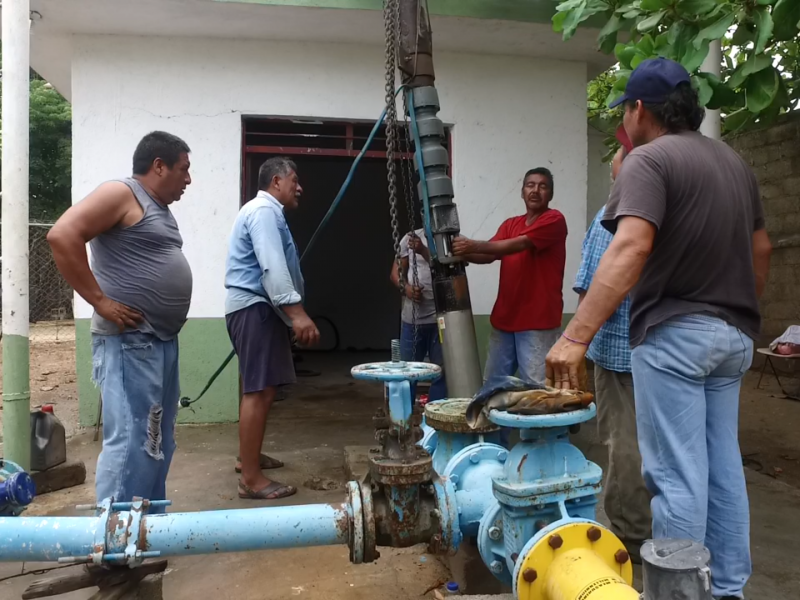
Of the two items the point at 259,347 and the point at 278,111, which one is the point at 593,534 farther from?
the point at 278,111

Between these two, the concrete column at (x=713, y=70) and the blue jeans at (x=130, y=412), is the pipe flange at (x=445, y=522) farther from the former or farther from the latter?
the concrete column at (x=713, y=70)

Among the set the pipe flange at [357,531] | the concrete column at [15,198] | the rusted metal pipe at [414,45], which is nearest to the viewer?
the pipe flange at [357,531]

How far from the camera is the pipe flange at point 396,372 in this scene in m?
1.87

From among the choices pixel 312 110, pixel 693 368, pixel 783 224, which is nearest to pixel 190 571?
pixel 693 368

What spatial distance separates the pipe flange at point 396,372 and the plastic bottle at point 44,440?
8.15 ft

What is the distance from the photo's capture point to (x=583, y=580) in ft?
4.89

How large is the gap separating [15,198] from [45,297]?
981 cm

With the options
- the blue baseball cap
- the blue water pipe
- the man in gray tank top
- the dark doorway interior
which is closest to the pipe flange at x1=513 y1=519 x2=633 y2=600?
the blue water pipe

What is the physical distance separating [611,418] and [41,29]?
4.94 meters

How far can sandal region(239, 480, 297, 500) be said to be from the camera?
11.4 ft

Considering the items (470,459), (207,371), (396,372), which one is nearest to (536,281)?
(470,459)

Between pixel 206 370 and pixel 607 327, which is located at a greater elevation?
pixel 607 327

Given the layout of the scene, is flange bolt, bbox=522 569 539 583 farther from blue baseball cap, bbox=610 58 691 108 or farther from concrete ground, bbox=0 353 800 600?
blue baseball cap, bbox=610 58 691 108

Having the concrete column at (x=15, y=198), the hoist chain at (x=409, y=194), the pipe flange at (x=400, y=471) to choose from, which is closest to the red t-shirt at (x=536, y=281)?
the hoist chain at (x=409, y=194)
